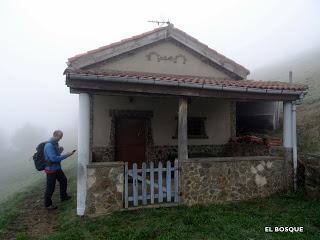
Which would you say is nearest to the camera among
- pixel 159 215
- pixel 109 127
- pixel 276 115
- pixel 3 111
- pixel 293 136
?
pixel 159 215

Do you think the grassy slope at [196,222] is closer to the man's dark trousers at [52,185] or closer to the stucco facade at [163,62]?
the man's dark trousers at [52,185]

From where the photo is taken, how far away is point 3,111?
155125mm

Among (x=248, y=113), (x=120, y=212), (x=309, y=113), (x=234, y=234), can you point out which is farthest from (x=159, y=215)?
(x=309, y=113)

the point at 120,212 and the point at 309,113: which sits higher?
the point at 309,113

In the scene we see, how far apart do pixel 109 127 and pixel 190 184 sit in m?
3.90

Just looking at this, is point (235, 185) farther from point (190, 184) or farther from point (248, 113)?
point (248, 113)

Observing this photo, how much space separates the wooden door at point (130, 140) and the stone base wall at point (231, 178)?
11.4 feet

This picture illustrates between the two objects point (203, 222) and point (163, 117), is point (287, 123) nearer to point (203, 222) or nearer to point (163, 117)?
point (203, 222)

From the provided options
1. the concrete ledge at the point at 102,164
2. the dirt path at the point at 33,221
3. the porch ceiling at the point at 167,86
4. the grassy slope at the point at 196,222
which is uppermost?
the porch ceiling at the point at 167,86

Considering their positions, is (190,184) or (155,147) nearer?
(190,184)

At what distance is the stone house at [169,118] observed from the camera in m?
6.88

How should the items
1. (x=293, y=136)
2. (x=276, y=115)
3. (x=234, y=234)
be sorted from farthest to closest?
(x=276, y=115) < (x=293, y=136) < (x=234, y=234)

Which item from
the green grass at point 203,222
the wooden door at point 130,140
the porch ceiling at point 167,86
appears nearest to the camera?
the green grass at point 203,222

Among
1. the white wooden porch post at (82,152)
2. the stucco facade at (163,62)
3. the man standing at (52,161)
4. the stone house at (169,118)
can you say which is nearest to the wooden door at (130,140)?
the stone house at (169,118)
